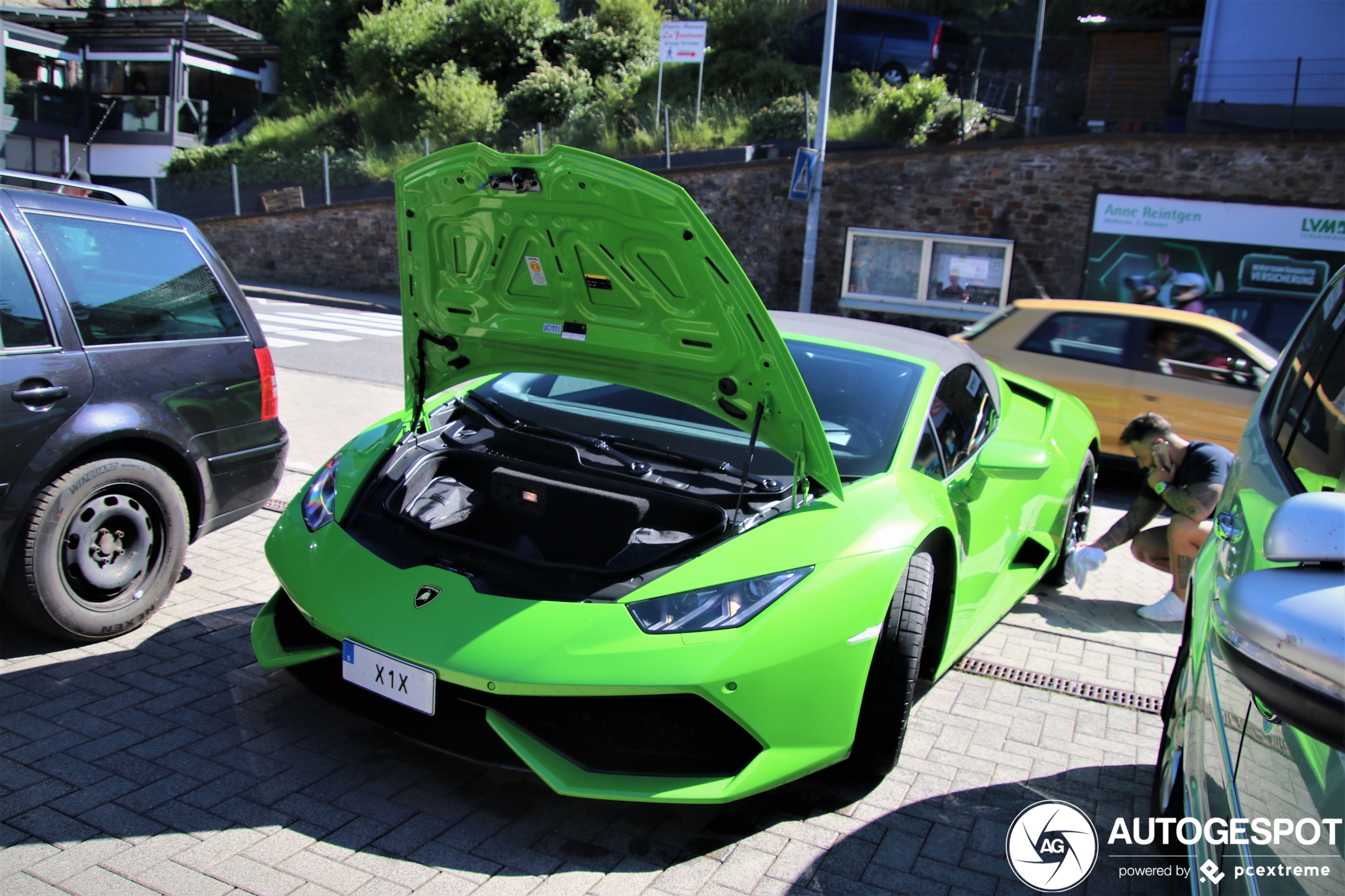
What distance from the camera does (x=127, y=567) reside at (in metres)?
3.85

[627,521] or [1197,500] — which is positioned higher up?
[627,521]

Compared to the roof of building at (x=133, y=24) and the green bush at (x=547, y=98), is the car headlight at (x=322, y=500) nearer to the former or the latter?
the green bush at (x=547, y=98)

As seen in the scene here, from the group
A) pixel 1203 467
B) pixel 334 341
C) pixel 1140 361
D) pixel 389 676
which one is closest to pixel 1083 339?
pixel 1140 361

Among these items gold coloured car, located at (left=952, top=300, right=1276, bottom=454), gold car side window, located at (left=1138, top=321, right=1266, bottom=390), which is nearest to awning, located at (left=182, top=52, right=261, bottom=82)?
gold coloured car, located at (left=952, top=300, right=1276, bottom=454)

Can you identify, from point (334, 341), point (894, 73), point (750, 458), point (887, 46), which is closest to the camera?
point (750, 458)

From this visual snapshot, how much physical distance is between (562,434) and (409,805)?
56.8 inches

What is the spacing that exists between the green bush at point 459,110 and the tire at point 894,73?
31.9 ft

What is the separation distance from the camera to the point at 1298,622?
4.06 feet

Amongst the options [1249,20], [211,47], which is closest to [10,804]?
[1249,20]

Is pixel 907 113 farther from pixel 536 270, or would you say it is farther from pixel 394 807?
pixel 394 807

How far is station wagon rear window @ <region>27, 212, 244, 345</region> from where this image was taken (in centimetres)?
375

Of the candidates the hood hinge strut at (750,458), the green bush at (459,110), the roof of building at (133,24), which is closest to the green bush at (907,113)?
the green bush at (459,110)

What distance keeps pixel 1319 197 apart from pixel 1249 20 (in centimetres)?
532

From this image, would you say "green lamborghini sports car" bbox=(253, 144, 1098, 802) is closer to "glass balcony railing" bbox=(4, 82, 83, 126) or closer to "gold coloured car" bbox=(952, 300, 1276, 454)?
"gold coloured car" bbox=(952, 300, 1276, 454)
